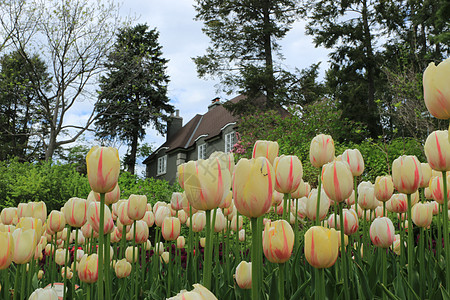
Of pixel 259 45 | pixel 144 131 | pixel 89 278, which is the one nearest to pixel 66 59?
pixel 259 45

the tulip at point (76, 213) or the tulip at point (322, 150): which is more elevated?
the tulip at point (322, 150)

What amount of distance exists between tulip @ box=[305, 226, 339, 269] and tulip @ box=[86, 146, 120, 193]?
62cm

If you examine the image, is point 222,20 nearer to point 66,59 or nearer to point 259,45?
point 259,45

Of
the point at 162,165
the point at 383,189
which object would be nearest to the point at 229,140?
the point at 162,165

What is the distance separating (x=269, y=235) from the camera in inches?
41.0

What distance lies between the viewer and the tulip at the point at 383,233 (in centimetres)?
150

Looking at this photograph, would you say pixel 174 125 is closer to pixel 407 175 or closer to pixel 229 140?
pixel 229 140

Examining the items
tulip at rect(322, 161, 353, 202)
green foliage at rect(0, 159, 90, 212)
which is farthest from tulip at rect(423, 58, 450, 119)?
green foliage at rect(0, 159, 90, 212)

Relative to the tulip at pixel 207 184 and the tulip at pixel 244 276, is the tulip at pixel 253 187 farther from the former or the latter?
the tulip at pixel 244 276

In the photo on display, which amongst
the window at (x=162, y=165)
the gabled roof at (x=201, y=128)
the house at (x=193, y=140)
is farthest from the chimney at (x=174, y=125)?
the window at (x=162, y=165)

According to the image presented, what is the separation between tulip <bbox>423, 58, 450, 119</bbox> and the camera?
104cm

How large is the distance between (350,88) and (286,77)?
3.24 m

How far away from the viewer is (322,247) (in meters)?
1.02

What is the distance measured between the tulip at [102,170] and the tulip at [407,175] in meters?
1.10
